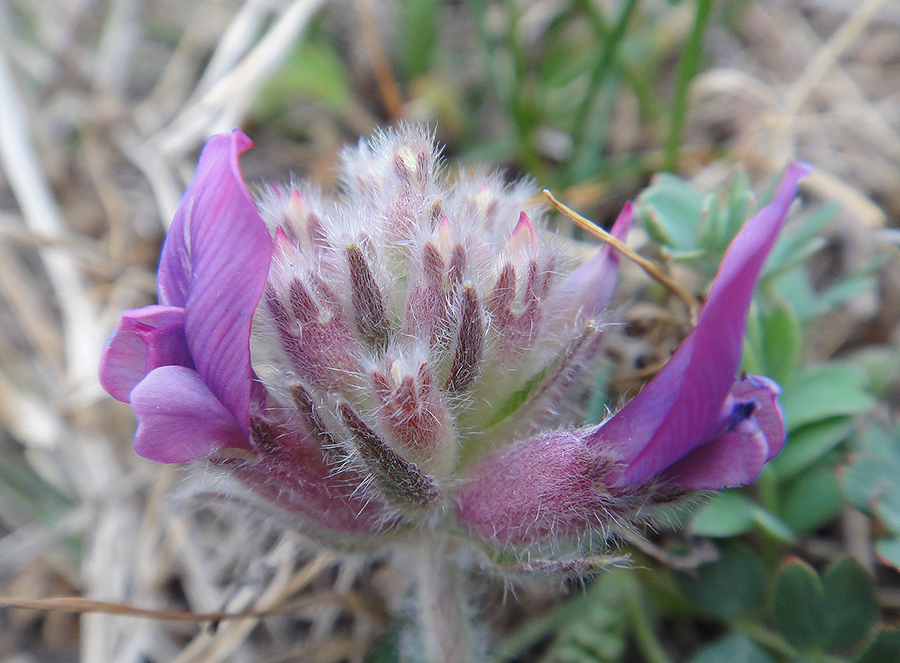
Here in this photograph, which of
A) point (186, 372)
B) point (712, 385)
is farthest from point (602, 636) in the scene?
point (186, 372)

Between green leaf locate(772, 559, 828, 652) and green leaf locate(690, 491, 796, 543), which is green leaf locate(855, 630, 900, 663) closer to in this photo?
green leaf locate(772, 559, 828, 652)

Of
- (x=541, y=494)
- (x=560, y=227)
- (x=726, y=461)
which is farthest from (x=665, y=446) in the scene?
(x=560, y=227)

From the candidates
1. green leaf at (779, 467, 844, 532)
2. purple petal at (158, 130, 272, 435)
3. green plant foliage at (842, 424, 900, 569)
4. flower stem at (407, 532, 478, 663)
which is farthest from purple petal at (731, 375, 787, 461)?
purple petal at (158, 130, 272, 435)

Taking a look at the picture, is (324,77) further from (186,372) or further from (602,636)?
(602,636)

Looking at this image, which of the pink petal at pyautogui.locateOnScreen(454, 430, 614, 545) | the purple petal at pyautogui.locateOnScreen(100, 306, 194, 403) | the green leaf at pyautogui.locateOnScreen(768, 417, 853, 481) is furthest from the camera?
the green leaf at pyautogui.locateOnScreen(768, 417, 853, 481)

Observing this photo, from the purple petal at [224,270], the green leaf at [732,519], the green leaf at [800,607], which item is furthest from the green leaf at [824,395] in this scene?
the purple petal at [224,270]

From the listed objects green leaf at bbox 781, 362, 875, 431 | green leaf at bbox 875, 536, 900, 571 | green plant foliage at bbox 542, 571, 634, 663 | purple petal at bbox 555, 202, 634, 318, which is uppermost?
purple petal at bbox 555, 202, 634, 318

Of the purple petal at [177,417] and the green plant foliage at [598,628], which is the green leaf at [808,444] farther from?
the purple petal at [177,417]
